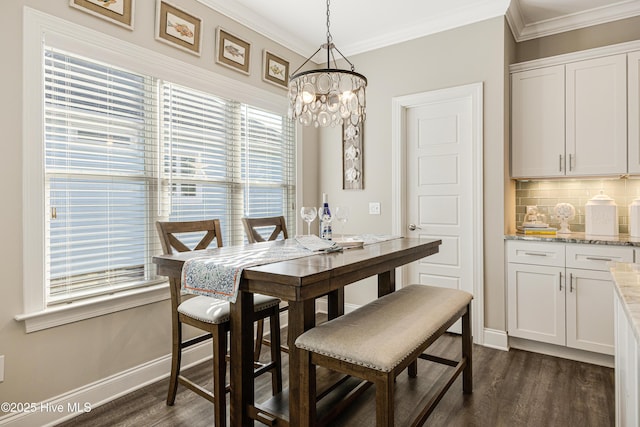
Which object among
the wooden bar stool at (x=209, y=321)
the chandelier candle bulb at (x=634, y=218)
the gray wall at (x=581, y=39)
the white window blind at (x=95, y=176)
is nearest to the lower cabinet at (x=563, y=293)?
the chandelier candle bulb at (x=634, y=218)

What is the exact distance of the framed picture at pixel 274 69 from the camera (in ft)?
11.2

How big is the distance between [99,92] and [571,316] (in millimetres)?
3653

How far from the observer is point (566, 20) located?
3.22 metres

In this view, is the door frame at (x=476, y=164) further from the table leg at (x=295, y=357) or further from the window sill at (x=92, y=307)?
the window sill at (x=92, y=307)

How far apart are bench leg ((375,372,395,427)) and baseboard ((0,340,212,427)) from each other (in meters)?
1.75

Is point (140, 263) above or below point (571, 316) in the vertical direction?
above

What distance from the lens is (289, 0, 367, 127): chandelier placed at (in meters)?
2.11

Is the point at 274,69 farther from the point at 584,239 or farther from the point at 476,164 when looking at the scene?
the point at 584,239

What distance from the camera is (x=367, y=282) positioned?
151 inches

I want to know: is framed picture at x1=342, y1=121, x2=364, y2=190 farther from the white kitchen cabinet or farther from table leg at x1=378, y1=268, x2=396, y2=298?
the white kitchen cabinet

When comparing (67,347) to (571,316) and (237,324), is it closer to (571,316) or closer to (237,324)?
(237,324)

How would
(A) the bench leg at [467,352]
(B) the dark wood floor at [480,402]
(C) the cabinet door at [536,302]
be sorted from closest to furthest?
1. (B) the dark wood floor at [480,402]
2. (A) the bench leg at [467,352]
3. (C) the cabinet door at [536,302]

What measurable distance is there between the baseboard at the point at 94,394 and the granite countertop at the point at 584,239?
2.74 metres

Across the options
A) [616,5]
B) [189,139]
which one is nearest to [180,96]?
[189,139]
